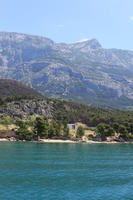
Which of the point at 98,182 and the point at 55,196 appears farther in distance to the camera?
the point at 98,182

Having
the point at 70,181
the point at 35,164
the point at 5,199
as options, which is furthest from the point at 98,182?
the point at 35,164

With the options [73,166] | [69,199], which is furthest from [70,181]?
[73,166]

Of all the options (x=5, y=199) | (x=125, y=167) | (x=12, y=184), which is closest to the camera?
(x=5, y=199)

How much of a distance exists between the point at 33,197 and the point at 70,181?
62.0 ft


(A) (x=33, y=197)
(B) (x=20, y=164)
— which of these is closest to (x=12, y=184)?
(A) (x=33, y=197)

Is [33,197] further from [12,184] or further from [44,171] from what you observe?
[44,171]

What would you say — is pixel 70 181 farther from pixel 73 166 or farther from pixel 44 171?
pixel 73 166

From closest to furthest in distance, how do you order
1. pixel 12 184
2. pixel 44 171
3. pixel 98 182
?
pixel 12 184
pixel 98 182
pixel 44 171

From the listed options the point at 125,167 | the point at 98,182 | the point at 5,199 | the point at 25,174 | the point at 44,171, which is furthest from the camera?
the point at 125,167

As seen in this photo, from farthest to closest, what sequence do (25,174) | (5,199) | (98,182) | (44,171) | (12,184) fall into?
(44,171) → (25,174) → (98,182) → (12,184) → (5,199)

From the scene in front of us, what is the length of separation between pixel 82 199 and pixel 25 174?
29944 millimetres

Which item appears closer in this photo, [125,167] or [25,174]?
[25,174]

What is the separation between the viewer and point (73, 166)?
110 m

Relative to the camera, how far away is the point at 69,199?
211 ft
